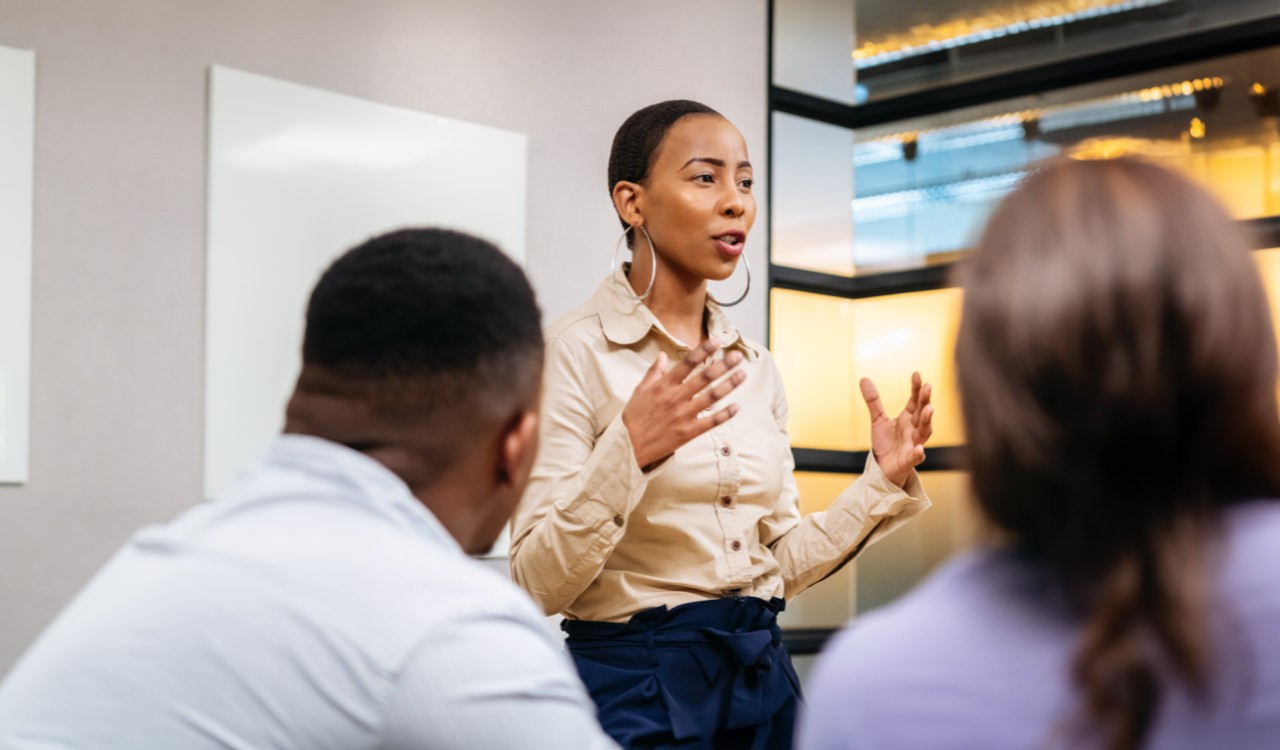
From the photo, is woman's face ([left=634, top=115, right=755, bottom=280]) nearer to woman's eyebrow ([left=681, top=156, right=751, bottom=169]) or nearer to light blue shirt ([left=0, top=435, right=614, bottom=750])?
woman's eyebrow ([left=681, top=156, right=751, bottom=169])

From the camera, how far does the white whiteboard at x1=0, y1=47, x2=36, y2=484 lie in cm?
287

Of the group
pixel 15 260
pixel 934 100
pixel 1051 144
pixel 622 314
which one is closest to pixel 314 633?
pixel 622 314

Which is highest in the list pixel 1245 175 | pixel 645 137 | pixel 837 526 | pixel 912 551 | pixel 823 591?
pixel 1245 175

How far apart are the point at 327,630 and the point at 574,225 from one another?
3.13 metres

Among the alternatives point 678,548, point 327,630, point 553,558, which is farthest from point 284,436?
point 678,548

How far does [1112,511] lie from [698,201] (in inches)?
55.1

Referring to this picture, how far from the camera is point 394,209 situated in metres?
3.53

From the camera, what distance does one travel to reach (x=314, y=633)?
0.86 meters

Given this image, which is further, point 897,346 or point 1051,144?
point 897,346

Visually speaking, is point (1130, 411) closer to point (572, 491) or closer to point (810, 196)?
point (572, 491)

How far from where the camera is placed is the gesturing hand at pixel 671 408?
5.48ft

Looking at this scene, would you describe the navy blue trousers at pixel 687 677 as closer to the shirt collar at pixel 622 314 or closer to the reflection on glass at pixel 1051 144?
the shirt collar at pixel 622 314

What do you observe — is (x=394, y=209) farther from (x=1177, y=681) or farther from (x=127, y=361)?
(x=1177, y=681)

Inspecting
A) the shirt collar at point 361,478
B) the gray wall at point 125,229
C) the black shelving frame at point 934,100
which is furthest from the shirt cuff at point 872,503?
the black shelving frame at point 934,100
